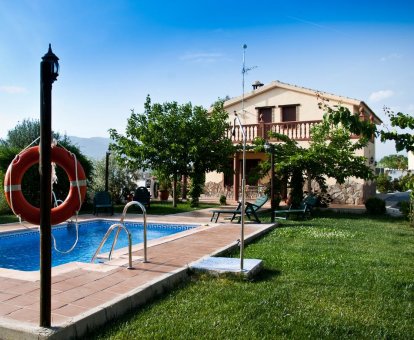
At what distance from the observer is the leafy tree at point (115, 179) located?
20.9m

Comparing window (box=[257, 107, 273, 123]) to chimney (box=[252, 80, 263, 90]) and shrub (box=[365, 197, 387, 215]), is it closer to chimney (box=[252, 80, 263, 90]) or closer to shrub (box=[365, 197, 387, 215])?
chimney (box=[252, 80, 263, 90])

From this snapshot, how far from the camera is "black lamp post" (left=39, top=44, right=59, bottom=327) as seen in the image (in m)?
3.49

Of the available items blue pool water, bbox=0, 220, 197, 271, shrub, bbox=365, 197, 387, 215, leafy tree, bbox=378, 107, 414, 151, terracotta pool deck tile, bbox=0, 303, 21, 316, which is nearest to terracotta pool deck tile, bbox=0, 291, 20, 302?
terracotta pool deck tile, bbox=0, 303, 21, 316

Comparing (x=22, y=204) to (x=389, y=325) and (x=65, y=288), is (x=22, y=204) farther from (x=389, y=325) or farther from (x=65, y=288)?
(x=389, y=325)

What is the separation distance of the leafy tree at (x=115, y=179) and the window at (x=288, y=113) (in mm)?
8905

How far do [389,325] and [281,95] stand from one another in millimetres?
19138

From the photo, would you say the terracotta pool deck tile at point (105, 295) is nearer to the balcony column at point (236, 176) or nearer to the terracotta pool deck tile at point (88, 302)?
the terracotta pool deck tile at point (88, 302)

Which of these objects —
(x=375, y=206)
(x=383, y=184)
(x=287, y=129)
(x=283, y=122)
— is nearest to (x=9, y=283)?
(x=375, y=206)

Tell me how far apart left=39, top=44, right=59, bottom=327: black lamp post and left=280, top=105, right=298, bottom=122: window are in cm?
1932

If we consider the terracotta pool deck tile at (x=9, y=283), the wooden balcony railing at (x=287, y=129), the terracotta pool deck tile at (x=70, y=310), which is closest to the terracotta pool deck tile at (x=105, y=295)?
the terracotta pool deck tile at (x=70, y=310)

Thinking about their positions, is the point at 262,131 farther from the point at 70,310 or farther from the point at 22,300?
the point at 70,310

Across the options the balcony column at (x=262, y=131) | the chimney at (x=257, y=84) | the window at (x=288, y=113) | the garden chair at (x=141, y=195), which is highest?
the chimney at (x=257, y=84)

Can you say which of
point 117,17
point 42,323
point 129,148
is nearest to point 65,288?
point 42,323

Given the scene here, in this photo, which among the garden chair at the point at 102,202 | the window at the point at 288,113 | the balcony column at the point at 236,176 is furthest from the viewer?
the window at the point at 288,113
